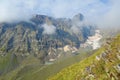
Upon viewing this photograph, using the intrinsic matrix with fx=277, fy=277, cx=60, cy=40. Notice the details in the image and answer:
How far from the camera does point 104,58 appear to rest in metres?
199

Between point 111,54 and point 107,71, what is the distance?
57.0 ft

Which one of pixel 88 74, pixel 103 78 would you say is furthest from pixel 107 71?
pixel 88 74

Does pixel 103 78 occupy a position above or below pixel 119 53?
below

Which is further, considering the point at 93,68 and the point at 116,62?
the point at 93,68

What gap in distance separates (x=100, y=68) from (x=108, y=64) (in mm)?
7360

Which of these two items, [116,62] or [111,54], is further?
[111,54]

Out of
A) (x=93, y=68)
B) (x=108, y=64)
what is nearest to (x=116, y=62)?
(x=108, y=64)

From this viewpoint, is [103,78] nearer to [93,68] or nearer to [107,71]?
[107,71]

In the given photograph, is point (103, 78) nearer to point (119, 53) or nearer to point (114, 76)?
point (114, 76)

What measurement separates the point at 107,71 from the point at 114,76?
9.77 meters

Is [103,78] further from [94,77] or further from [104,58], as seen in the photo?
[104,58]

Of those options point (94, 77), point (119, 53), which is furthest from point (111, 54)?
point (94, 77)

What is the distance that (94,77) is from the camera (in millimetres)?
187625

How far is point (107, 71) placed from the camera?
182375 mm
